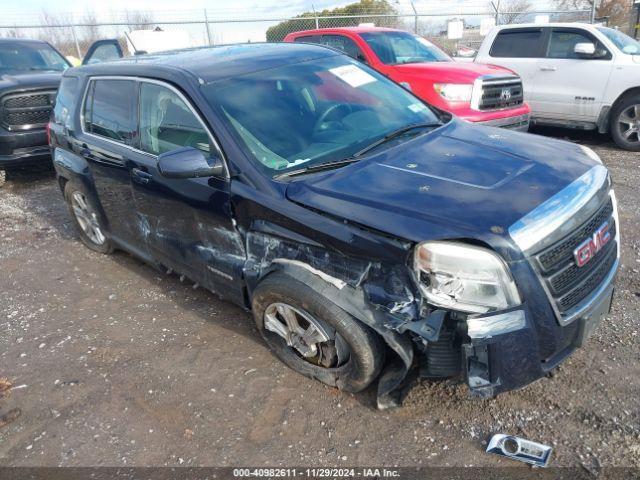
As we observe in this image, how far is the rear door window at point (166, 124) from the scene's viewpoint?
2998mm

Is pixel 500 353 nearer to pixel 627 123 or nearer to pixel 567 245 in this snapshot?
pixel 567 245

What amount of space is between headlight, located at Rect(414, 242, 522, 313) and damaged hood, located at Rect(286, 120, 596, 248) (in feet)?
0.22

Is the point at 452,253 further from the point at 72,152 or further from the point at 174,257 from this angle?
the point at 72,152

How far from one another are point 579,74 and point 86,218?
273 inches

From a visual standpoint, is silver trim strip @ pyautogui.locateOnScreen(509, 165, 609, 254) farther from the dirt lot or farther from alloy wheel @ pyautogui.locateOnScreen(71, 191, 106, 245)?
alloy wheel @ pyautogui.locateOnScreen(71, 191, 106, 245)

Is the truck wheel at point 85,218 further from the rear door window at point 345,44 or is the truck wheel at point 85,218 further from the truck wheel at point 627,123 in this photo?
the truck wheel at point 627,123

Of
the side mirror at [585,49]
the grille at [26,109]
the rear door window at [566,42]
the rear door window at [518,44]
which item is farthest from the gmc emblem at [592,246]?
the grille at [26,109]

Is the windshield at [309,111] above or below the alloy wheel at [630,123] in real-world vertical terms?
above

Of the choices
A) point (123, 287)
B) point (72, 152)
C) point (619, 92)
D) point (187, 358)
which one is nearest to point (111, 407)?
point (187, 358)

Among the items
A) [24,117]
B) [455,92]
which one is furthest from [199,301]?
[24,117]

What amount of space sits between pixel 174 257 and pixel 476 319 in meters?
2.26

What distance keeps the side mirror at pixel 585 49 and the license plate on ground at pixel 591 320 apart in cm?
587

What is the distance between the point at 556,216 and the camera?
2.19 meters

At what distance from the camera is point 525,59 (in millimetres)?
7793
